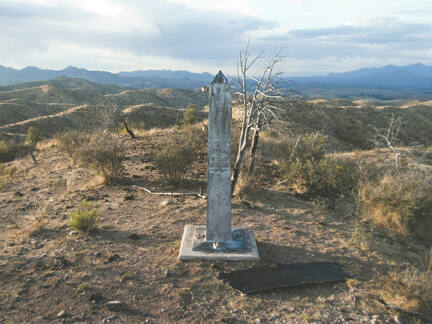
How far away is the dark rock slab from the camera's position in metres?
4.13

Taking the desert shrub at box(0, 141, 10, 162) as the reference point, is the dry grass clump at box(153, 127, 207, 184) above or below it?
above

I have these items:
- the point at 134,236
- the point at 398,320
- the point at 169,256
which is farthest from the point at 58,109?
the point at 398,320

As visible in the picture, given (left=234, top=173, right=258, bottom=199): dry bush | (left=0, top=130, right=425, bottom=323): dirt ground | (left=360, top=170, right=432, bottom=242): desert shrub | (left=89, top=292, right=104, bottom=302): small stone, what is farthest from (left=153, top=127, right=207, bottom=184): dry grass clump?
(left=360, top=170, right=432, bottom=242): desert shrub

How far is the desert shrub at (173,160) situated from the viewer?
8.23 m

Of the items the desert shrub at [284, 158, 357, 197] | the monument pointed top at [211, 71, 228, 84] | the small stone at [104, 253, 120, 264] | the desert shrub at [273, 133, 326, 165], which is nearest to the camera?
the monument pointed top at [211, 71, 228, 84]

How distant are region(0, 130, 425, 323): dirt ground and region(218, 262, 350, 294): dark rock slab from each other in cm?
→ 10

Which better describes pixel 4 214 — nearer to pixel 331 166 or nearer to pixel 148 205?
pixel 148 205

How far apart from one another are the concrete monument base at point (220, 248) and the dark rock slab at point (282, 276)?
317 mm

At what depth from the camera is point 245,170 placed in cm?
897

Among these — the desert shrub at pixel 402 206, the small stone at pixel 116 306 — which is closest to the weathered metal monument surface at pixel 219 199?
the small stone at pixel 116 306

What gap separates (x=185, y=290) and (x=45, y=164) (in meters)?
10.4

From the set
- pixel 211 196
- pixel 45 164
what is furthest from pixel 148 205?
pixel 45 164

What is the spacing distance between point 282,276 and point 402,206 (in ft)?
12.7

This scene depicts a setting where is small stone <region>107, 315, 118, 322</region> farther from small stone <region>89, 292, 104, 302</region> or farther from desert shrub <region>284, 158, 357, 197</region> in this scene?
desert shrub <region>284, 158, 357, 197</region>
